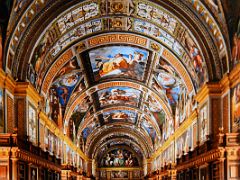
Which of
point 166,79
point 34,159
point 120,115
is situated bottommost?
point 34,159

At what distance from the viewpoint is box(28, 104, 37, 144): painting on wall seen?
21812mm

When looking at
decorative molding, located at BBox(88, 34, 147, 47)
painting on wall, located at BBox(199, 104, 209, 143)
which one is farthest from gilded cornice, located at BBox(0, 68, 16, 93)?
painting on wall, located at BBox(199, 104, 209, 143)

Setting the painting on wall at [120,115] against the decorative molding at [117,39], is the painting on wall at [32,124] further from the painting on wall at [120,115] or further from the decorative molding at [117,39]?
the painting on wall at [120,115]

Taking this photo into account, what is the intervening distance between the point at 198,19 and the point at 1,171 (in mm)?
11726

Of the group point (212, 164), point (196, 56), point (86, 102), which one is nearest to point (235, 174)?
point (212, 164)

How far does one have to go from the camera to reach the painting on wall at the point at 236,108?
18.3 metres

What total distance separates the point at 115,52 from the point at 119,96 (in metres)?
11.1

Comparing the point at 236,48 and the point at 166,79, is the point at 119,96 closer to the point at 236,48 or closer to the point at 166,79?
the point at 166,79

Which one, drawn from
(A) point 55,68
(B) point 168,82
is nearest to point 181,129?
(B) point 168,82

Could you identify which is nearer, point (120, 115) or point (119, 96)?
point (119, 96)

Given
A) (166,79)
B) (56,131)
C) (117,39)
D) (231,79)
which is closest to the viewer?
(231,79)

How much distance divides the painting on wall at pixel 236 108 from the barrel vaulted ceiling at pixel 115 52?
84.1 inches

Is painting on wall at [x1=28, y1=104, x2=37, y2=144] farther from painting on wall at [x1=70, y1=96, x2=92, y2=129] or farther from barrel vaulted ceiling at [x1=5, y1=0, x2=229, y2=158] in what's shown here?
painting on wall at [x1=70, y1=96, x2=92, y2=129]

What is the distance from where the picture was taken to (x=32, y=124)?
2266cm
